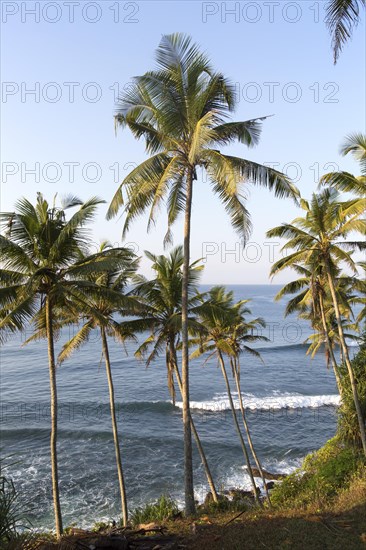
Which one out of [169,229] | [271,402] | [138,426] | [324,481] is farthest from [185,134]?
[271,402]

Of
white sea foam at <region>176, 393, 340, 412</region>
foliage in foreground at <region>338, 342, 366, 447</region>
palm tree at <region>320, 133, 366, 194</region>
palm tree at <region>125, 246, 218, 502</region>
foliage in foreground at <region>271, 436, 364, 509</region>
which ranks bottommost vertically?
white sea foam at <region>176, 393, 340, 412</region>

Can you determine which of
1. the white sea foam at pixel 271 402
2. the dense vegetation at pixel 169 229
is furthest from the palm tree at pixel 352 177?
the white sea foam at pixel 271 402

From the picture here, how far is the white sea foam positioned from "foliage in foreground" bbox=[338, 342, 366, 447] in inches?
827

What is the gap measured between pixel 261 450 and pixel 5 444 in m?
18.9

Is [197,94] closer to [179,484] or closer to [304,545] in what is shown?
[304,545]

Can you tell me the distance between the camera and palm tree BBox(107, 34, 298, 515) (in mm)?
11164

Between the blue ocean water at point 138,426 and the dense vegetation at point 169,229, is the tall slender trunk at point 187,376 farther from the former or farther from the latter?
the blue ocean water at point 138,426

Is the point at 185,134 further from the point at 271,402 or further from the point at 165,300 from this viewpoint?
the point at 271,402

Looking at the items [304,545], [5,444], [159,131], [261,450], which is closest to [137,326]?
[159,131]

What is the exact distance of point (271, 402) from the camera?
39.1 meters

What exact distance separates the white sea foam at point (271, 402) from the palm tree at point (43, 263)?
1065 inches

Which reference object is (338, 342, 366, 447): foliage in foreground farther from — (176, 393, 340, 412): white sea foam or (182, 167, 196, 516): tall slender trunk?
(176, 393, 340, 412): white sea foam

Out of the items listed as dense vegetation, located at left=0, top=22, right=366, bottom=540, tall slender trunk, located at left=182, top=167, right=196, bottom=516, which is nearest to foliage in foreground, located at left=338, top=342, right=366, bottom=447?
dense vegetation, located at left=0, top=22, right=366, bottom=540

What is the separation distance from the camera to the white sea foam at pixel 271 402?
37719 mm
